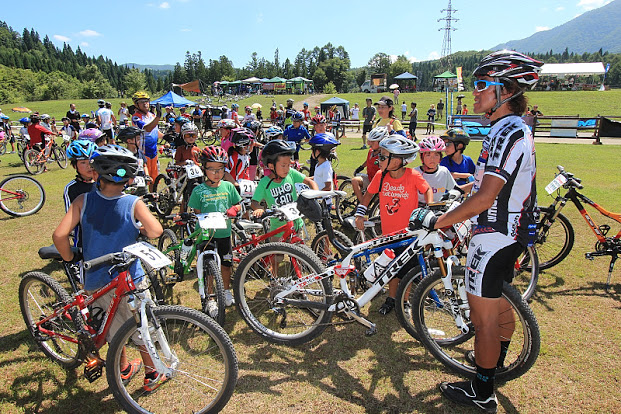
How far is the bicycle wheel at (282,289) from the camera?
12.2 feet

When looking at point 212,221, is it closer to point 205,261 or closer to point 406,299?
point 205,261

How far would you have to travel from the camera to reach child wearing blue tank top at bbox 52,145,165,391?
9.50 feet

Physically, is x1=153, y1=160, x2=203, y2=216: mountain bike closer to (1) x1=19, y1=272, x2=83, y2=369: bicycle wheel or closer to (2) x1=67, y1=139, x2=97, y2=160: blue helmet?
(2) x1=67, y1=139, x2=97, y2=160: blue helmet

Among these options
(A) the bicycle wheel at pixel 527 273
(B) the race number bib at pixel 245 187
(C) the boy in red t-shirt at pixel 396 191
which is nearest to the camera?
(C) the boy in red t-shirt at pixel 396 191

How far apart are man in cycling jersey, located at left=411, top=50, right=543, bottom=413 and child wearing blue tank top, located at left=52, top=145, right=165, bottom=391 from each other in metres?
2.66

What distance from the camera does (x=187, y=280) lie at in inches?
226

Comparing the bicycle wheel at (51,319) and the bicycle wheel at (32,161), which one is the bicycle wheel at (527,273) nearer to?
the bicycle wheel at (51,319)

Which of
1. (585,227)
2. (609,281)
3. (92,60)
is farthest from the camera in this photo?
(92,60)

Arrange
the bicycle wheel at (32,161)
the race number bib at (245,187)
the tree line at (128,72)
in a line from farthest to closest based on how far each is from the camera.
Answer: the tree line at (128,72)
the bicycle wheel at (32,161)
the race number bib at (245,187)

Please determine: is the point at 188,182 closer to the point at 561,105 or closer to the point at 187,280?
the point at 187,280

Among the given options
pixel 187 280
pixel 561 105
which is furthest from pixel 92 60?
pixel 187 280

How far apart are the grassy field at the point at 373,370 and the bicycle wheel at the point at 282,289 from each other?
0.73 ft

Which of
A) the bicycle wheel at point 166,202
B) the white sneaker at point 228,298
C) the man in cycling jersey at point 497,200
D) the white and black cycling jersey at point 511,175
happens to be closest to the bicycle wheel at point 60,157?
the bicycle wheel at point 166,202

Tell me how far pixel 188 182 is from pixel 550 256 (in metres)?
7.00
